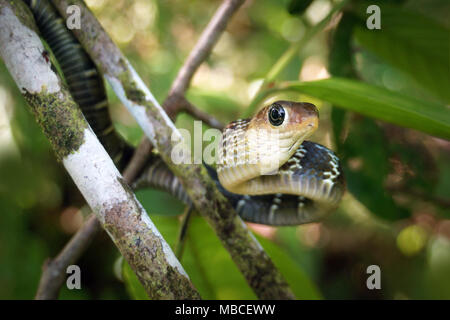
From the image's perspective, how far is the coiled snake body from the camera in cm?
71

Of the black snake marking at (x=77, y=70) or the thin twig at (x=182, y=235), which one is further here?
the thin twig at (x=182, y=235)

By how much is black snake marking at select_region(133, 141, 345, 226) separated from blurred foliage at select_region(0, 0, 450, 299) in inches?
4.3

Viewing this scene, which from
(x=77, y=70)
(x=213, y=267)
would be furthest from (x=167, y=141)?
(x=213, y=267)

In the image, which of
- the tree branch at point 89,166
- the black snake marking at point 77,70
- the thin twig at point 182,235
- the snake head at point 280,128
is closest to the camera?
the tree branch at point 89,166

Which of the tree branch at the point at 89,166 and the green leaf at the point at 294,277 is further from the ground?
the tree branch at the point at 89,166

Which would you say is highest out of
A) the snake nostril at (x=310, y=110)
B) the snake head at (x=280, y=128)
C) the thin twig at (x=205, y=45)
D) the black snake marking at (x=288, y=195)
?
the thin twig at (x=205, y=45)

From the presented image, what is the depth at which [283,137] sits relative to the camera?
72 cm

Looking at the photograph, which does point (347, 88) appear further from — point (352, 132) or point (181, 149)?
point (352, 132)

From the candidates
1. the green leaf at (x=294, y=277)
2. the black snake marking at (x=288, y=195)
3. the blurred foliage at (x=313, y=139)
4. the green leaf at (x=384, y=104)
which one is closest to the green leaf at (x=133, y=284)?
the blurred foliage at (x=313, y=139)

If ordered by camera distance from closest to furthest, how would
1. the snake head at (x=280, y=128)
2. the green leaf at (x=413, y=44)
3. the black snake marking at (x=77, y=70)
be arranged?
the snake head at (x=280, y=128), the black snake marking at (x=77, y=70), the green leaf at (x=413, y=44)

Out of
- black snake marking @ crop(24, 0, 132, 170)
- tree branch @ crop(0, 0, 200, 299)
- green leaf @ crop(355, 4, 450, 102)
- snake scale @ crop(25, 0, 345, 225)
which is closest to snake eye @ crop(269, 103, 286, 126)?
snake scale @ crop(25, 0, 345, 225)

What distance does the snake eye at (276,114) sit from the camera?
28.1 inches

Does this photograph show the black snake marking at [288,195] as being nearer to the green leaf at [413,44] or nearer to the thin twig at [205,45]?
the thin twig at [205,45]

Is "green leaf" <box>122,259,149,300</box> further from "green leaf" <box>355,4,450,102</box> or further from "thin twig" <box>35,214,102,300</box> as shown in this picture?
"green leaf" <box>355,4,450,102</box>
